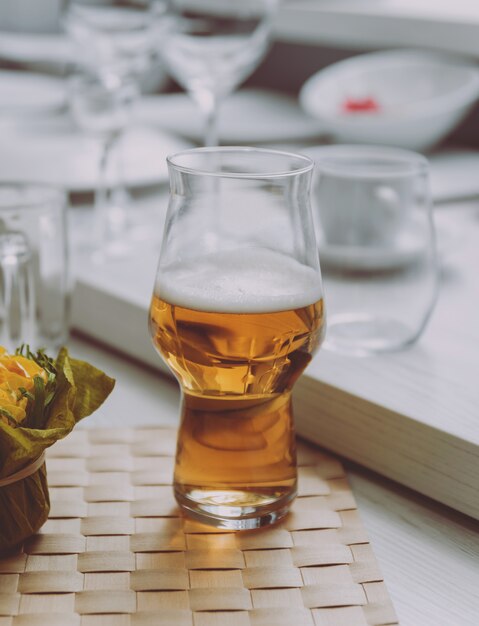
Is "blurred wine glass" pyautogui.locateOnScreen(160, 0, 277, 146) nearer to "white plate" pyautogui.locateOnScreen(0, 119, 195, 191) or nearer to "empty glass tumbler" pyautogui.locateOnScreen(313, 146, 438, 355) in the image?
"white plate" pyautogui.locateOnScreen(0, 119, 195, 191)

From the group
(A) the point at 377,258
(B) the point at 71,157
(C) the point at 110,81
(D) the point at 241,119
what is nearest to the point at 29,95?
(D) the point at 241,119

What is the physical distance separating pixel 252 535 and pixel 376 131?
2.86 ft

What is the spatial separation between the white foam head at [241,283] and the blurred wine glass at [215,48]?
18.6 inches

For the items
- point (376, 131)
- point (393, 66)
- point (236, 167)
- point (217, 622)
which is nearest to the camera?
point (217, 622)

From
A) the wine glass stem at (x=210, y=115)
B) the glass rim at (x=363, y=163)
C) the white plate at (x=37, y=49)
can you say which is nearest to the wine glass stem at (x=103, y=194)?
the wine glass stem at (x=210, y=115)

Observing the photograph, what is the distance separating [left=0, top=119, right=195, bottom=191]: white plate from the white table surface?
0.41 metres

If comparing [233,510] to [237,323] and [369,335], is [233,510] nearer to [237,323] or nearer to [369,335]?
[237,323]

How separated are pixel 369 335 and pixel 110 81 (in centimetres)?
41

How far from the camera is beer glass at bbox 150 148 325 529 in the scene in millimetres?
503

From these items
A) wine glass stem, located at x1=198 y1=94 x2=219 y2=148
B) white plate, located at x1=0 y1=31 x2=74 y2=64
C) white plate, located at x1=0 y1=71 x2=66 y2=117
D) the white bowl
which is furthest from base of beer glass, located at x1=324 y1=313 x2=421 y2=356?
white plate, located at x1=0 y1=31 x2=74 y2=64

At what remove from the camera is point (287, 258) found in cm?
52

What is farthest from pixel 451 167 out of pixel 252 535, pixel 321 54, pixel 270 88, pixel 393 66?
pixel 252 535

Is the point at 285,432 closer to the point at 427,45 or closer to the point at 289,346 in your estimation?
the point at 289,346

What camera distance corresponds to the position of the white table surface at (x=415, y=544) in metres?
0.48
